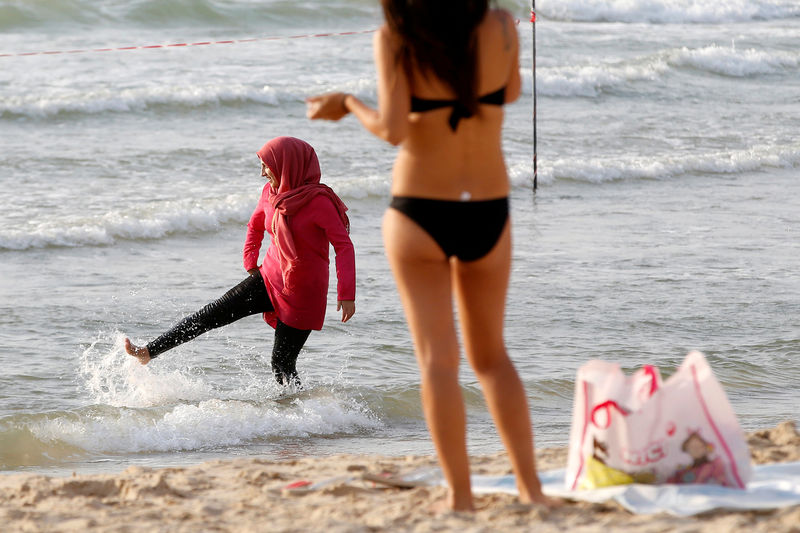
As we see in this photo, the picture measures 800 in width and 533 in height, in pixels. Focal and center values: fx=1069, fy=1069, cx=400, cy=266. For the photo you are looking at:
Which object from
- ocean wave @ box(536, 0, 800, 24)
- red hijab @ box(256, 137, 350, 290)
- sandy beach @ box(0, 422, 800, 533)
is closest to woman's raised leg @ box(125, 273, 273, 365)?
red hijab @ box(256, 137, 350, 290)

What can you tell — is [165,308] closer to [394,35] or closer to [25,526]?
→ [25,526]

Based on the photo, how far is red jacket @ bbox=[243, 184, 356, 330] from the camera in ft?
17.7

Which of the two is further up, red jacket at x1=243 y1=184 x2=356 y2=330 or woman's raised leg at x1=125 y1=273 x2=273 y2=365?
red jacket at x1=243 y1=184 x2=356 y2=330

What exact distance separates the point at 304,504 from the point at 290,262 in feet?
6.62

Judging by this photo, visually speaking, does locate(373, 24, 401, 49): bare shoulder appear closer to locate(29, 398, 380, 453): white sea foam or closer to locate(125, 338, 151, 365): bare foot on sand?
locate(29, 398, 380, 453): white sea foam

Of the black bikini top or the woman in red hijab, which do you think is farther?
the woman in red hijab

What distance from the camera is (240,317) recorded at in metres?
5.78

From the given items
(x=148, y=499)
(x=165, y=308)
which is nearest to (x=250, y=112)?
(x=165, y=308)

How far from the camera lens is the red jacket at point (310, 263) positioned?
213 inches

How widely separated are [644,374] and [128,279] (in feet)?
20.0

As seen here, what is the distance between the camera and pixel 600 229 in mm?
10547

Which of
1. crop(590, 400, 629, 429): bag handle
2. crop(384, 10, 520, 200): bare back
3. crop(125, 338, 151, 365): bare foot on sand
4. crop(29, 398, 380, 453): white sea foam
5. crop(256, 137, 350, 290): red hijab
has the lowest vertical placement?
crop(29, 398, 380, 453): white sea foam

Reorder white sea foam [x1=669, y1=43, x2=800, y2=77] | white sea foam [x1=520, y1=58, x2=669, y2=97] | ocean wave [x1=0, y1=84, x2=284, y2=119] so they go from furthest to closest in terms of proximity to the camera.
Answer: white sea foam [x1=669, y1=43, x2=800, y2=77]
white sea foam [x1=520, y1=58, x2=669, y2=97]
ocean wave [x1=0, y1=84, x2=284, y2=119]

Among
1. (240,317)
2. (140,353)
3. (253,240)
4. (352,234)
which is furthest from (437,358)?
(352,234)
